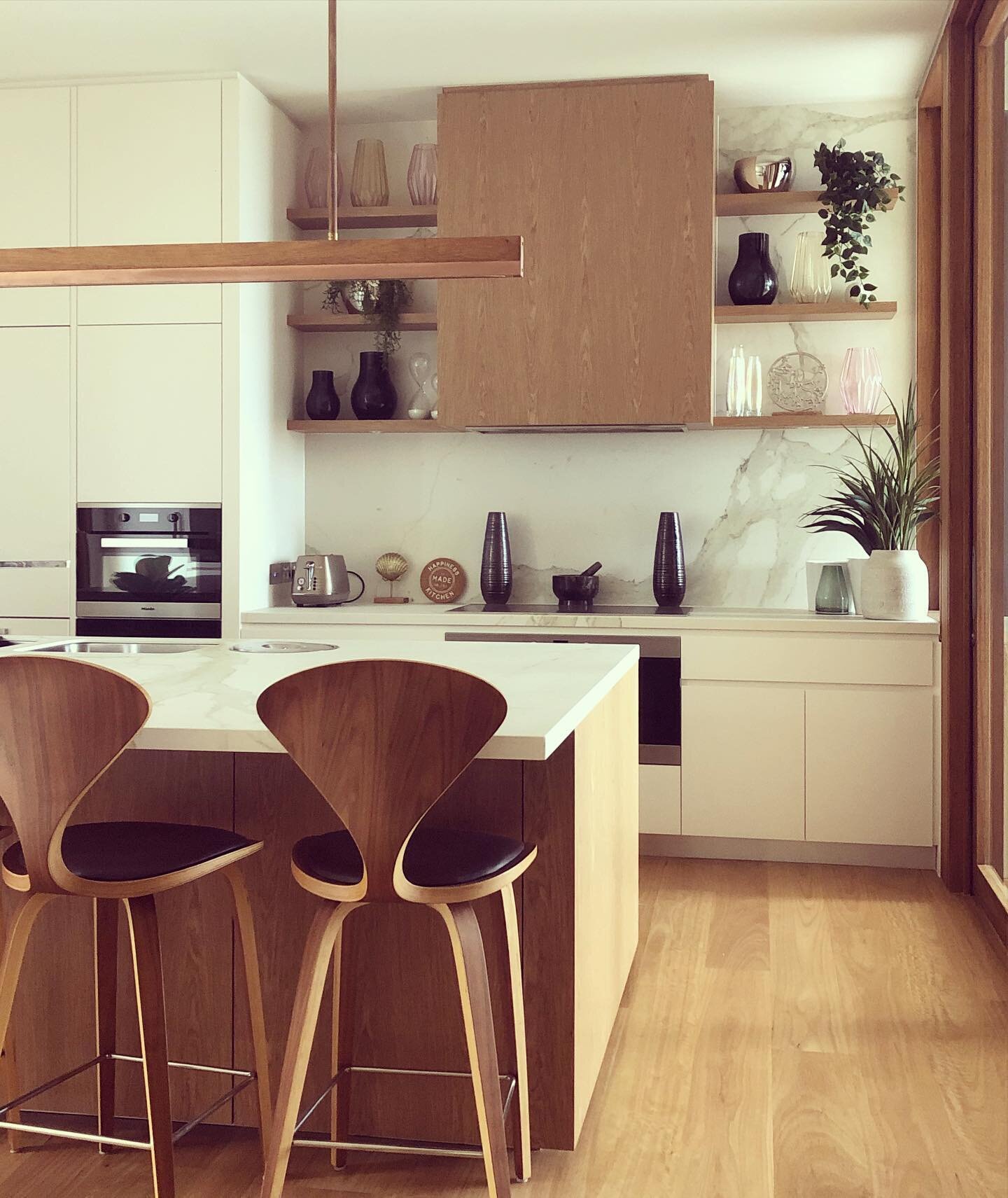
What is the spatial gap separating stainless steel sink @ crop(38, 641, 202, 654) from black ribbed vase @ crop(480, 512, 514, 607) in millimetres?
Answer: 1586

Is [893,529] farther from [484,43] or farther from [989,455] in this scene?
[484,43]

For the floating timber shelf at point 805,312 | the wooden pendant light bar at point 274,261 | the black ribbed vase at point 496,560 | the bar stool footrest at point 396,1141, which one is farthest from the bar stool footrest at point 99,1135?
the floating timber shelf at point 805,312

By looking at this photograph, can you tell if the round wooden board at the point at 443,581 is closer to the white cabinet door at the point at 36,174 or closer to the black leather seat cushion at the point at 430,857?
the white cabinet door at the point at 36,174

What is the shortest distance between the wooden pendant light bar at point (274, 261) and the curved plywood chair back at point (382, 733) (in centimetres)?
107

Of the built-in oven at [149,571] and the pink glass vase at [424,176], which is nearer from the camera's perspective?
the built-in oven at [149,571]

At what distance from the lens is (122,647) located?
3.08m

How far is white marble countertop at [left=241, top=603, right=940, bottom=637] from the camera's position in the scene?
4.08 m

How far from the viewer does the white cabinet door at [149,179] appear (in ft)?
14.1

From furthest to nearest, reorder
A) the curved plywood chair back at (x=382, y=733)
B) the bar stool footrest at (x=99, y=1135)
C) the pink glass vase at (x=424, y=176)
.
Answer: the pink glass vase at (x=424, y=176) < the bar stool footrest at (x=99, y=1135) < the curved plywood chair back at (x=382, y=733)

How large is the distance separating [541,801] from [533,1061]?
1.47 ft

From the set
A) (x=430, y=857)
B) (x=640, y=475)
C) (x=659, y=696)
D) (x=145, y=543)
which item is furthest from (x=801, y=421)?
(x=430, y=857)

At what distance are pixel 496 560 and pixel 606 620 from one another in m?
0.59

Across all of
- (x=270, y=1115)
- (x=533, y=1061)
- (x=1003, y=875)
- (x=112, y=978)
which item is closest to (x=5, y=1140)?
(x=112, y=978)

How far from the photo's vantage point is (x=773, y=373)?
183 inches
